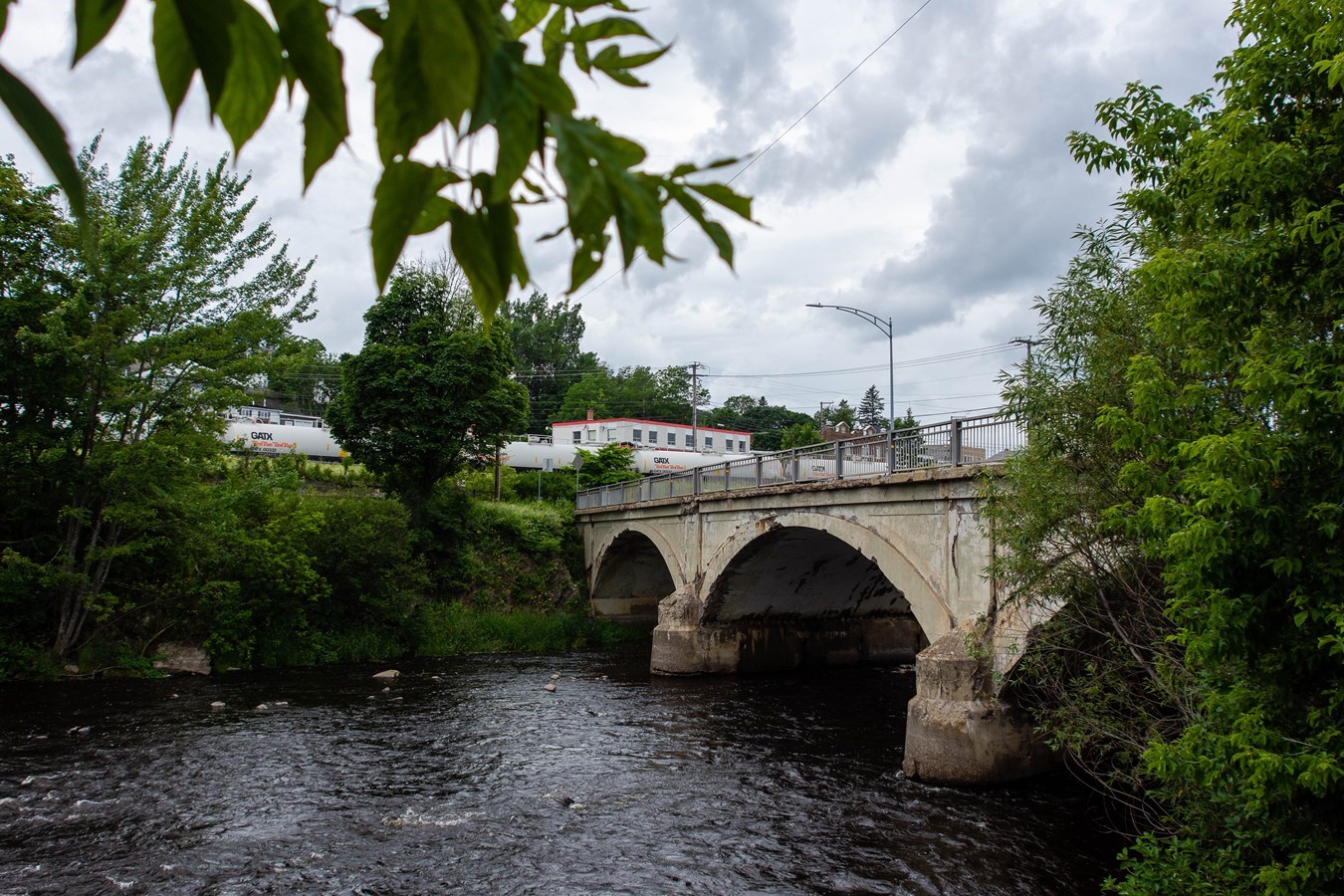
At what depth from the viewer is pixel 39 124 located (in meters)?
0.84

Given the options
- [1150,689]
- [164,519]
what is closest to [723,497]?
[164,519]

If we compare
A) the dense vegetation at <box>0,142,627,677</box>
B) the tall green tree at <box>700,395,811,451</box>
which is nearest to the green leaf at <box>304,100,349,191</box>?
the dense vegetation at <box>0,142,627,677</box>

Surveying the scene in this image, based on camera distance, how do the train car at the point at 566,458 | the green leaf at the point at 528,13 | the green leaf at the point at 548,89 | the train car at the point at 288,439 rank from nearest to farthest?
1. the green leaf at the point at 548,89
2. the green leaf at the point at 528,13
3. the train car at the point at 288,439
4. the train car at the point at 566,458

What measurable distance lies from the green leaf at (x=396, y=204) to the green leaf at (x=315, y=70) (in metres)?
0.07

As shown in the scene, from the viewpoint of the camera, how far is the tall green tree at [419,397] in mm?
32969

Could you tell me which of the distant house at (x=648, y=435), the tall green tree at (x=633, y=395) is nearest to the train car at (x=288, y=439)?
the distant house at (x=648, y=435)

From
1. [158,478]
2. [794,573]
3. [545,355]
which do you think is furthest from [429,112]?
[545,355]

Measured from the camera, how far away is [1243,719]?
673 cm

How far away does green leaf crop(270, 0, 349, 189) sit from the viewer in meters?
0.97

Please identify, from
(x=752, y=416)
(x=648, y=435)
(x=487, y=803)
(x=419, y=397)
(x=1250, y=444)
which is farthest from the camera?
(x=752, y=416)

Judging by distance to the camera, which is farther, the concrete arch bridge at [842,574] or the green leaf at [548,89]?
the concrete arch bridge at [842,574]

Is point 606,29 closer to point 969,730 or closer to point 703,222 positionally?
point 703,222

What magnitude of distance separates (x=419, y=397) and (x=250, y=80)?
109ft

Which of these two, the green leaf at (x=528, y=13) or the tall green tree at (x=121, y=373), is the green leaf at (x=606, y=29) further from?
the tall green tree at (x=121, y=373)
